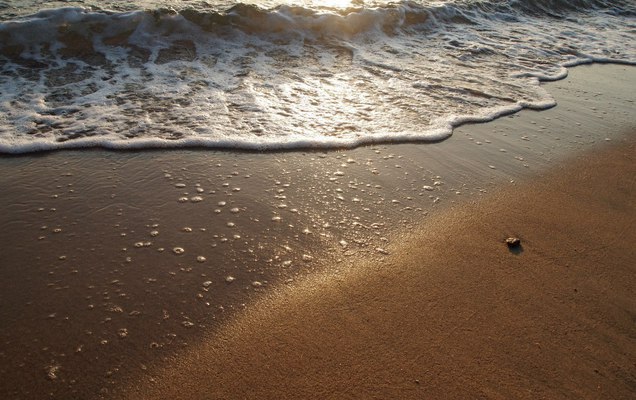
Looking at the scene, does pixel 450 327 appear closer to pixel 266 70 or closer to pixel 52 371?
pixel 52 371

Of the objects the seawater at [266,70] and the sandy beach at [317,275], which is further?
the seawater at [266,70]

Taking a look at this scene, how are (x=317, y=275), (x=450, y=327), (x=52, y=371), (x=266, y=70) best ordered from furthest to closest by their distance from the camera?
(x=266, y=70) < (x=317, y=275) < (x=450, y=327) < (x=52, y=371)

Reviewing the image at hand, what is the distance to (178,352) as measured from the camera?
172cm

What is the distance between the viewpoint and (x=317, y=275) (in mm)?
2148

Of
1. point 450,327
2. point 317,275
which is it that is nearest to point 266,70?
point 317,275

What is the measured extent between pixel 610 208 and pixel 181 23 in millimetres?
5714

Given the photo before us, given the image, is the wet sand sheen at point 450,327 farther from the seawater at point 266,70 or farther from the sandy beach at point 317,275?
the seawater at point 266,70

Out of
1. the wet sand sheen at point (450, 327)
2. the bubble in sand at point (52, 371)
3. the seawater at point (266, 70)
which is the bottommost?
the bubble in sand at point (52, 371)

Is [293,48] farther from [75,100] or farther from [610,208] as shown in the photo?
[610,208]

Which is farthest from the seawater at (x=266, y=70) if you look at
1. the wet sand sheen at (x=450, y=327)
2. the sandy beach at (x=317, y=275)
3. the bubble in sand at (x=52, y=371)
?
the bubble in sand at (x=52, y=371)

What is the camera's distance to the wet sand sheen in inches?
64.1

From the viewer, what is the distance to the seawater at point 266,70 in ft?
11.8

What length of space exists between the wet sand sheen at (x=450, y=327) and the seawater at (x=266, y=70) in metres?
1.45

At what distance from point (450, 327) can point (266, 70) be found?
13.0 ft
